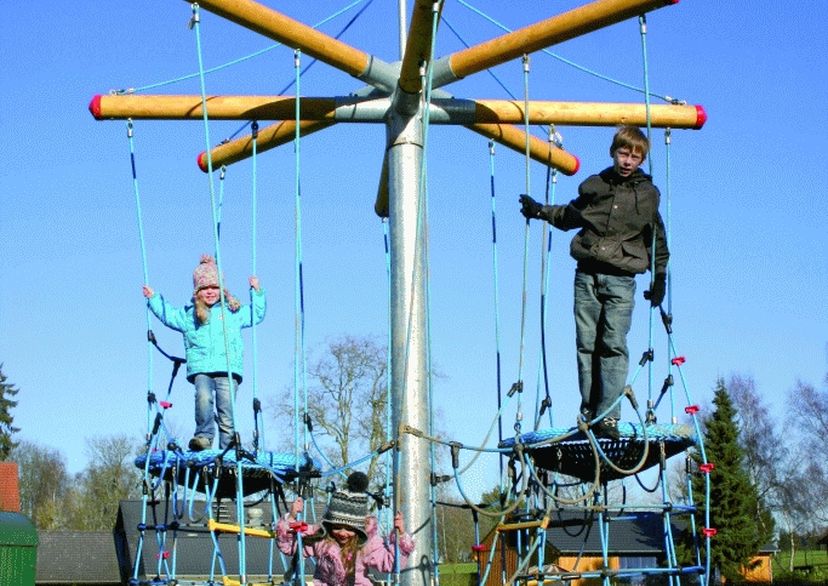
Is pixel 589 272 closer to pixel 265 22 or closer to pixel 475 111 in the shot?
pixel 475 111

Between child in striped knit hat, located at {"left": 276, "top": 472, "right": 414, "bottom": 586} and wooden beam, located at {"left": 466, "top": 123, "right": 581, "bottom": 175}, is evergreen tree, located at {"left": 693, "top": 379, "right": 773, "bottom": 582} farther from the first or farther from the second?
child in striped knit hat, located at {"left": 276, "top": 472, "right": 414, "bottom": 586}

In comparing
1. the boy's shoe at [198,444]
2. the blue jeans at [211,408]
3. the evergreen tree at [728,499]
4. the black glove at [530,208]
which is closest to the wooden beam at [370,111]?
the black glove at [530,208]

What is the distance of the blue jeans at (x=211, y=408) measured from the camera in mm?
8680

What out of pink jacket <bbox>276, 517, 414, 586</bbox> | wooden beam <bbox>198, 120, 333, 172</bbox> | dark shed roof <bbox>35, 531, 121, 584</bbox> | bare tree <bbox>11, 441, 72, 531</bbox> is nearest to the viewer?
pink jacket <bbox>276, 517, 414, 586</bbox>

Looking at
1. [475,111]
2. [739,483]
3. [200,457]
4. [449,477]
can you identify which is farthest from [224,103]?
[739,483]

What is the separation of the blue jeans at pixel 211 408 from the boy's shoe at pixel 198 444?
0.98 feet

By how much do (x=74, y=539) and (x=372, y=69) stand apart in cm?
4380

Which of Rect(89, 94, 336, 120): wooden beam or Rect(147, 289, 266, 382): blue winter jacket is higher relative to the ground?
Rect(89, 94, 336, 120): wooden beam

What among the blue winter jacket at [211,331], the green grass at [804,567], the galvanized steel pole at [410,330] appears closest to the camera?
the galvanized steel pole at [410,330]

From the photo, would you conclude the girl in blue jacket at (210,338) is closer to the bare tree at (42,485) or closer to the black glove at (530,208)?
the black glove at (530,208)

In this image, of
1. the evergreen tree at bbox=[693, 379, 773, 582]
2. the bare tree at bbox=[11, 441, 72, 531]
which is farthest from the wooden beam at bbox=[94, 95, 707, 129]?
the bare tree at bbox=[11, 441, 72, 531]

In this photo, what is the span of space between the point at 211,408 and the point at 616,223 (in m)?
3.12

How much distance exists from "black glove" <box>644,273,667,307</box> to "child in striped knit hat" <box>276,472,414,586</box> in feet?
6.26

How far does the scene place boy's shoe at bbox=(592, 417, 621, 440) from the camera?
7000mm
